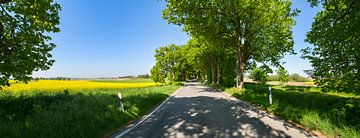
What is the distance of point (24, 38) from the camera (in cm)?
998

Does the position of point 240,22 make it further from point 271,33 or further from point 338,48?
point 338,48

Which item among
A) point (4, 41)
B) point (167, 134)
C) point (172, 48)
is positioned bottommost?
point (167, 134)

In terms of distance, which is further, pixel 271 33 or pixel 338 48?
pixel 271 33

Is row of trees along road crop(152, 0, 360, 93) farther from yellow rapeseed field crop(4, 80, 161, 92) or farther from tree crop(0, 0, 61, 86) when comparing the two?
yellow rapeseed field crop(4, 80, 161, 92)

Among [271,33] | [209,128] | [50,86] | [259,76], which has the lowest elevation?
[209,128]

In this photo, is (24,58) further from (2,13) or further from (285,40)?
(285,40)

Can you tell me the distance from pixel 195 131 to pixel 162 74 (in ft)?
146

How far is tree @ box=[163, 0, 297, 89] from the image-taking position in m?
17.5

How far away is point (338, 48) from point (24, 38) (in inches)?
480

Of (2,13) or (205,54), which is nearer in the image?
(2,13)

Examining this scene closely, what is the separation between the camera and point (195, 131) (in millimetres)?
6457

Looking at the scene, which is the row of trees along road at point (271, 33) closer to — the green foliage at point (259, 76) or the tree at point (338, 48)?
the tree at point (338, 48)

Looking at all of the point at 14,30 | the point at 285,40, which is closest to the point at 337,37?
the point at 14,30

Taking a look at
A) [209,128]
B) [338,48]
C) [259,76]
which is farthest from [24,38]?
[259,76]
